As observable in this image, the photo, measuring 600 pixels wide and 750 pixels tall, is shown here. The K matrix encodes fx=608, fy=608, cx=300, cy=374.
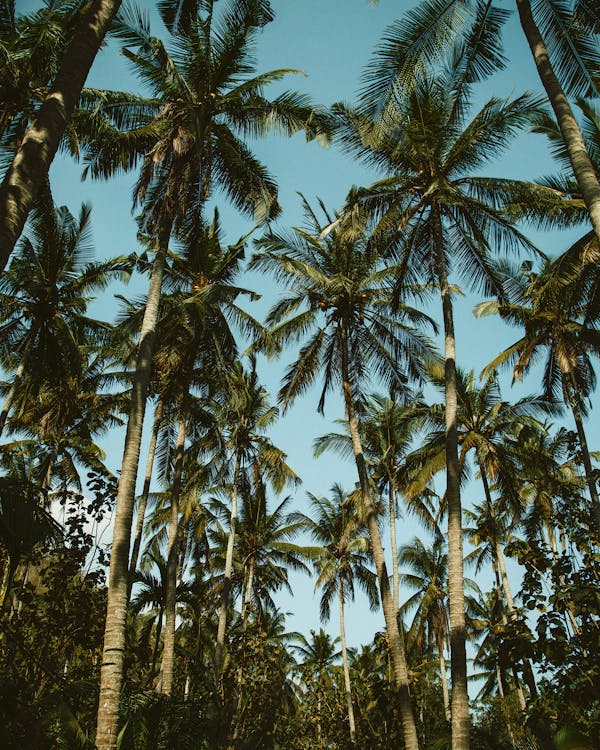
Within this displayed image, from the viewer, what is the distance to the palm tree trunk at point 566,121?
672cm

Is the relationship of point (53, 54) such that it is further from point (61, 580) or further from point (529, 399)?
point (529, 399)

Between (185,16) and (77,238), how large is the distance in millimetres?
8408

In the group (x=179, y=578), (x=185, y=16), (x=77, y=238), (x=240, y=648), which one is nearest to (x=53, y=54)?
(x=185, y=16)

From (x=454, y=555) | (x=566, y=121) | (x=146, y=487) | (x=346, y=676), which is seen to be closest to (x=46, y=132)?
(x=566, y=121)

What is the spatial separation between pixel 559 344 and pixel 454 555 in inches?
372

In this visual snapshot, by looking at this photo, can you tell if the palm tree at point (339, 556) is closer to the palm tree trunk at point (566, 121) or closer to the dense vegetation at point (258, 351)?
the dense vegetation at point (258, 351)

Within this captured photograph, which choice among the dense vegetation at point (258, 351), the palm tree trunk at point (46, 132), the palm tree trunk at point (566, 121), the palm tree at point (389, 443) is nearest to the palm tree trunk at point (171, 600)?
the dense vegetation at point (258, 351)

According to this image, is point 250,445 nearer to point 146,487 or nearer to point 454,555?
point 146,487

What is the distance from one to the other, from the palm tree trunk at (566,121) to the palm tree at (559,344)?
307 inches

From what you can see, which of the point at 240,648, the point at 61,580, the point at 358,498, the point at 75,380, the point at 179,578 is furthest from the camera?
the point at 179,578

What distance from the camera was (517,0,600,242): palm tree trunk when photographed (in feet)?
22.0

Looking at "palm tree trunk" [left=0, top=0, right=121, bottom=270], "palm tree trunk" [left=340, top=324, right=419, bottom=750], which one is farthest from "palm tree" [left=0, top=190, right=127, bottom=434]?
"palm tree trunk" [left=0, top=0, right=121, bottom=270]

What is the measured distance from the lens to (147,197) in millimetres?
12977

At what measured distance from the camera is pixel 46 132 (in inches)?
193
